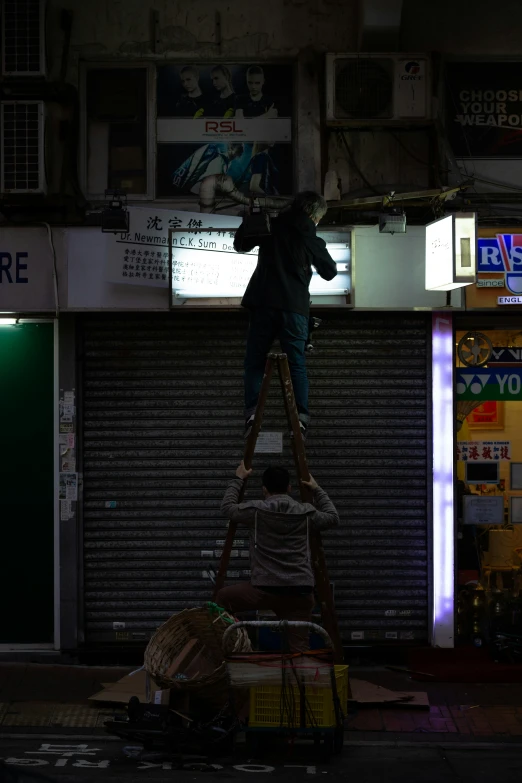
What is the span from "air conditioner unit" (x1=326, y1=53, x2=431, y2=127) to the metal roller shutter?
1.92 m

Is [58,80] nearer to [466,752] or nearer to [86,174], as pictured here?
[86,174]

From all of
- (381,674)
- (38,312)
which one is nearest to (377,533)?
(381,674)

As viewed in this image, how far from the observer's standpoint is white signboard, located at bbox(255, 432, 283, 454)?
416 inches

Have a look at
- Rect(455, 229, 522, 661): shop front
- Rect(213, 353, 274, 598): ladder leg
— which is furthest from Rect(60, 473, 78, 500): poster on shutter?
Rect(455, 229, 522, 661): shop front

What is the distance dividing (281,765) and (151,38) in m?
6.93

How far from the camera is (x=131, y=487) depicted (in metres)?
10.6

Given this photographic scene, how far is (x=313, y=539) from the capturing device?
882cm

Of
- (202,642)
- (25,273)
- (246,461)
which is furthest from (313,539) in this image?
(25,273)

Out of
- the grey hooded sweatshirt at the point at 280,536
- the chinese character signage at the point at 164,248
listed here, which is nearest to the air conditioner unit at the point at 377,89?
the chinese character signage at the point at 164,248

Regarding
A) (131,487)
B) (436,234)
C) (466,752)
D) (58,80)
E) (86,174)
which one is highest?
(58,80)

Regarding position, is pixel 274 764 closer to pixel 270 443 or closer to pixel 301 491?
pixel 301 491

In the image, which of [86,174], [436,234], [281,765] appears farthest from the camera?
[86,174]

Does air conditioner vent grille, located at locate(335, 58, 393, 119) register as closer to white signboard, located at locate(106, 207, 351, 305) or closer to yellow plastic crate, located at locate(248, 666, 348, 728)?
white signboard, located at locate(106, 207, 351, 305)

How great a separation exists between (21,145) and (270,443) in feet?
12.3
